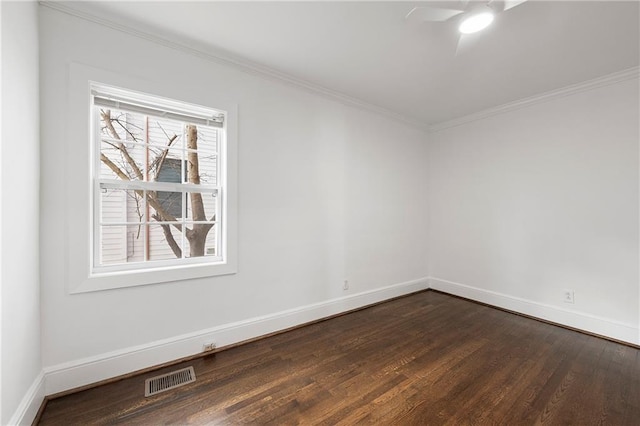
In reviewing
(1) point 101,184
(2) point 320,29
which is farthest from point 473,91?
(1) point 101,184

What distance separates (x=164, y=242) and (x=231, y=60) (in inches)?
69.4

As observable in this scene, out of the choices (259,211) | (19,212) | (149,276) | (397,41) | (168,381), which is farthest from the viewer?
(259,211)

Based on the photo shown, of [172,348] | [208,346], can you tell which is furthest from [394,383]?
[172,348]

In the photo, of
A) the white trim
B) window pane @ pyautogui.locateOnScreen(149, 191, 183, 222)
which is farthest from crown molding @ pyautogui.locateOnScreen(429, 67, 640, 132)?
the white trim

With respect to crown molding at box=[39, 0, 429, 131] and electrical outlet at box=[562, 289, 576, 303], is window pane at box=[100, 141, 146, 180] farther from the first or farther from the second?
electrical outlet at box=[562, 289, 576, 303]

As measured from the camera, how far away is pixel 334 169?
3.31 m

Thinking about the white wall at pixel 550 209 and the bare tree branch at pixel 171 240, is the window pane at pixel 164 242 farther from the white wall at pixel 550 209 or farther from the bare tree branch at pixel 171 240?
the white wall at pixel 550 209

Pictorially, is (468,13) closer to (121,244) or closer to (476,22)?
(476,22)

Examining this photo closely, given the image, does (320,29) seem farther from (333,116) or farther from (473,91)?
(473,91)

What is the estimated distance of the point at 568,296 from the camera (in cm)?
306

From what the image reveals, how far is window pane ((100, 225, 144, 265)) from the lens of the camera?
212 centimetres

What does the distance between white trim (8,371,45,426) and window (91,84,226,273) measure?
74 cm

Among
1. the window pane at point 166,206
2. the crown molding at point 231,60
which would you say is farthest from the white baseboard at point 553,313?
the window pane at point 166,206

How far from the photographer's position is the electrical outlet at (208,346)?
2.39 metres
